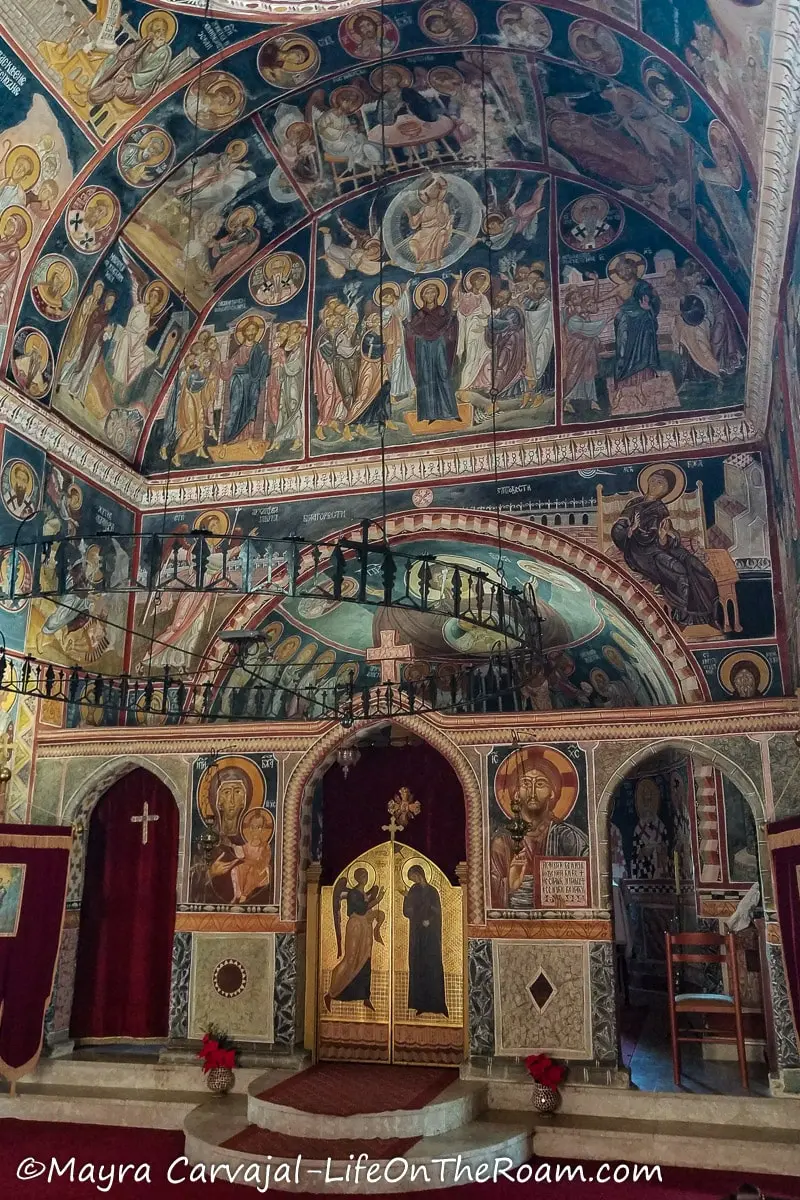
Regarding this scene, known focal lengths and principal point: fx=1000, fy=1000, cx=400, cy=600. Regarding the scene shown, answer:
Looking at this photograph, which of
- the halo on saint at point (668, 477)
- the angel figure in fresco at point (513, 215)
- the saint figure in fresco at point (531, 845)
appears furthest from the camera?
the angel figure in fresco at point (513, 215)

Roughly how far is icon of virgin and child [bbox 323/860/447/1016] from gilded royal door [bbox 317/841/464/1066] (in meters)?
0.01

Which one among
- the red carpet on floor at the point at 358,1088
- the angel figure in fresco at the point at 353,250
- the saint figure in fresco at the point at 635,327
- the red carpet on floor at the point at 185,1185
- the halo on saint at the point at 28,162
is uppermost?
the angel figure in fresco at the point at 353,250

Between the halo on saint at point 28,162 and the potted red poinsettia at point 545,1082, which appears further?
the halo on saint at point 28,162

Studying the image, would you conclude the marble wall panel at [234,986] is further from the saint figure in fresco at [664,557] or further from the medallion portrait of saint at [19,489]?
the saint figure in fresco at [664,557]

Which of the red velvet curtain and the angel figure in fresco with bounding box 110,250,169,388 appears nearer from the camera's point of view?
the red velvet curtain

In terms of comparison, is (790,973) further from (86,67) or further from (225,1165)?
(86,67)

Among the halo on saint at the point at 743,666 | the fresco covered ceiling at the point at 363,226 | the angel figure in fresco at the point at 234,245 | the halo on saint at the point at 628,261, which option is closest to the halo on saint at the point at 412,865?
the halo on saint at the point at 743,666

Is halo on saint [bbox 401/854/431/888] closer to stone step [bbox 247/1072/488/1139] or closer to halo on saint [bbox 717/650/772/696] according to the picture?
stone step [bbox 247/1072/488/1139]

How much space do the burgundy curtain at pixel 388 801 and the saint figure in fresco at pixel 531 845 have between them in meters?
1.61

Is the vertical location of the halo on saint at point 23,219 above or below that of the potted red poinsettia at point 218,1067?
above

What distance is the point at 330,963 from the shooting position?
40.1ft

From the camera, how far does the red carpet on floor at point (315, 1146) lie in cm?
891

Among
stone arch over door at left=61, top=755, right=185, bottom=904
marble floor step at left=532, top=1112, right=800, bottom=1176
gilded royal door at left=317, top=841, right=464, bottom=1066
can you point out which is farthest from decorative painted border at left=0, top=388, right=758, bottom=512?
marble floor step at left=532, top=1112, right=800, bottom=1176

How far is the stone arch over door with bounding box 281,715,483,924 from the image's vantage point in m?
11.2
